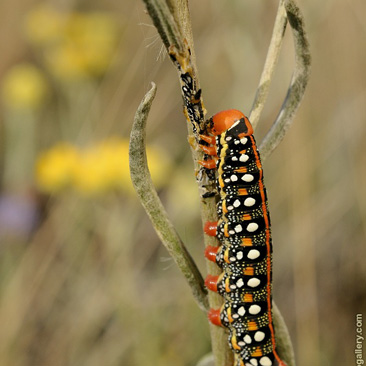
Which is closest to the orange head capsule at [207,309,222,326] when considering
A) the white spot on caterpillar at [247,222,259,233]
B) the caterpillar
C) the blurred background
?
the caterpillar

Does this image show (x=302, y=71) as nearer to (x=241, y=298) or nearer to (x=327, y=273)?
(x=241, y=298)

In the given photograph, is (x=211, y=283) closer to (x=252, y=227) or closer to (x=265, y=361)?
(x=252, y=227)

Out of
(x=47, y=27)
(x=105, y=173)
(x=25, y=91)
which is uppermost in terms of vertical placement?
(x=47, y=27)

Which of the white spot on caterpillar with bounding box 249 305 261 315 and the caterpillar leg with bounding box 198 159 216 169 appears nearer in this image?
the caterpillar leg with bounding box 198 159 216 169

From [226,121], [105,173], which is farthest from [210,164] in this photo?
[105,173]

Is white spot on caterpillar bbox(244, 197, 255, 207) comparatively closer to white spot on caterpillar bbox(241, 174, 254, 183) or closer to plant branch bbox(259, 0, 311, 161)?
white spot on caterpillar bbox(241, 174, 254, 183)

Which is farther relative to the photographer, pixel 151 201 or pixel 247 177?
pixel 247 177

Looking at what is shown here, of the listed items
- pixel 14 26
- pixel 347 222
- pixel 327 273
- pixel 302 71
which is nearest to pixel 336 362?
pixel 327 273
